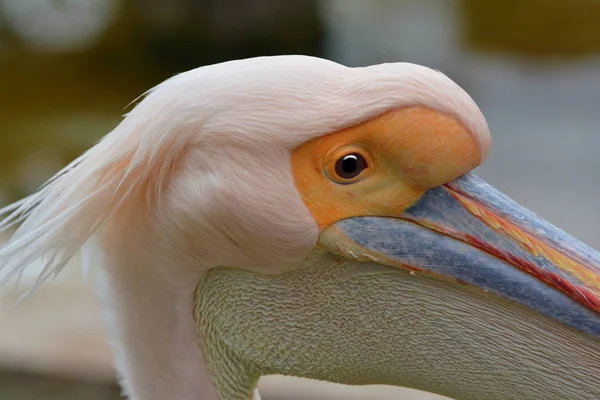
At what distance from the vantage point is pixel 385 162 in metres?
1.43

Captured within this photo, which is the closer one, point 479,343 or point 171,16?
point 479,343

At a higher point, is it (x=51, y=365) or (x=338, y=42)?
(x=338, y=42)

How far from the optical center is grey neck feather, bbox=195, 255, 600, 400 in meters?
1.42

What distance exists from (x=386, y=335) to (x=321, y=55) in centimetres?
955

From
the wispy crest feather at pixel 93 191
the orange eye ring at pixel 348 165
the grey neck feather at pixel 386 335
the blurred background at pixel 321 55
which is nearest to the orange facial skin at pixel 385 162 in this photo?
the orange eye ring at pixel 348 165

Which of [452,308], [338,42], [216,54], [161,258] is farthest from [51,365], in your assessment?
[338,42]

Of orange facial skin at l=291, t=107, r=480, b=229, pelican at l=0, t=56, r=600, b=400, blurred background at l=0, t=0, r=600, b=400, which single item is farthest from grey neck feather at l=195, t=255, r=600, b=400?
blurred background at l=0, t=0, r=600, b=400

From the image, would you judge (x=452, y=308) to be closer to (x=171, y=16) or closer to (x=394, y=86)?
(x=394, y=86)

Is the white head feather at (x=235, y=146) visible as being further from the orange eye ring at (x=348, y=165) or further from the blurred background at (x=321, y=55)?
the blurred background at (x=321, y=55)

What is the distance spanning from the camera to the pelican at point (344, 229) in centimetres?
141

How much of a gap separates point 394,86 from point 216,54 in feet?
30.6

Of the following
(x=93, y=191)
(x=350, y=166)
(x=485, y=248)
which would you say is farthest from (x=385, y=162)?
(x=93, y=191)

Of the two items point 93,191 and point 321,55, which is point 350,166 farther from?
point 321,55

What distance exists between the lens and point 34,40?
1255 cm
